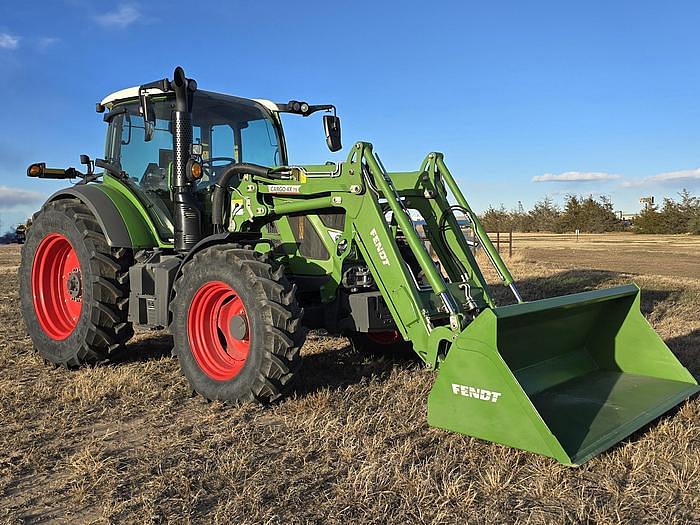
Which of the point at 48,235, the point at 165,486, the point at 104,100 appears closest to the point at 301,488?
the point at 165,486

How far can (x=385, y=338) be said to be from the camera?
20.6ft

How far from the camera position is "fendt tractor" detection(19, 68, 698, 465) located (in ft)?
13.3

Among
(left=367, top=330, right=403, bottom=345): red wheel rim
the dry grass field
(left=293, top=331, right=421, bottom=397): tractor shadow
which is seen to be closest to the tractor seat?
the dry grass field

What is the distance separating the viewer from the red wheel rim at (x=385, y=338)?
620 centimetres

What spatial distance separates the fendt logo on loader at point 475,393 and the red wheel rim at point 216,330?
184 cm

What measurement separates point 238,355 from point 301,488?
1.99m

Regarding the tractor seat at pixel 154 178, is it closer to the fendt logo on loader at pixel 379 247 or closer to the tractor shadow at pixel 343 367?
the tractor shadow at pixel 343 367

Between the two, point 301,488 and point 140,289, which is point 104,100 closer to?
point 140,289

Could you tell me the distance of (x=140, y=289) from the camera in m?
5.69

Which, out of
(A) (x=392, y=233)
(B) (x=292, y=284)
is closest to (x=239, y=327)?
(B) (x=292, y=284)

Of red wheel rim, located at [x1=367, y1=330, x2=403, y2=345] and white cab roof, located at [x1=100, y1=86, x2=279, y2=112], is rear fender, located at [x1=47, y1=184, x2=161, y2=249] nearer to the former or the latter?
white cab roof, located at [x1=100, y1=86, x2=279, y2=112]

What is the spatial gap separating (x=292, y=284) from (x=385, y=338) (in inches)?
74.6

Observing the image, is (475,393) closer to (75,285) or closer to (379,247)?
(379,247)

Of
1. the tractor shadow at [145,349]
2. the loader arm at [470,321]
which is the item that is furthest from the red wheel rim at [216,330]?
the tractor shadow at [145,349]
